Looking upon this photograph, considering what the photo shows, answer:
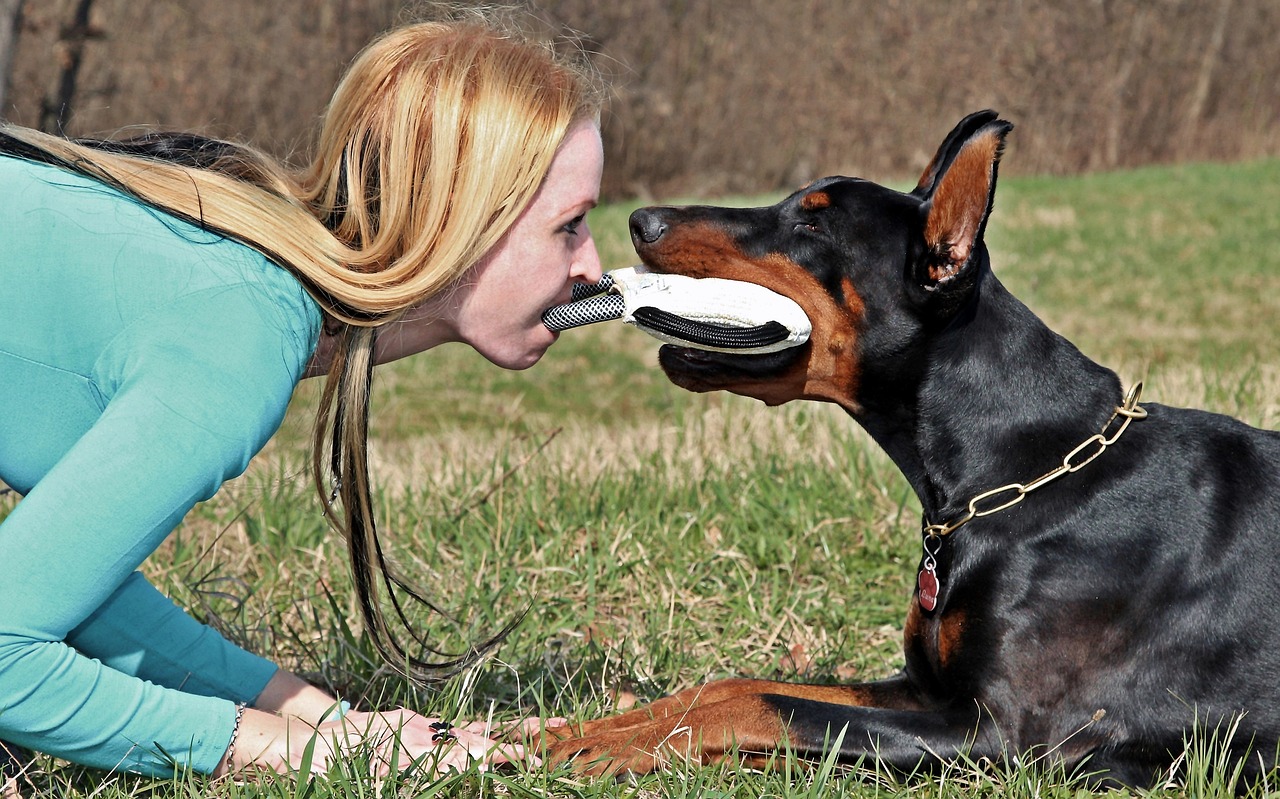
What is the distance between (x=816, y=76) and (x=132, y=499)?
621 inches

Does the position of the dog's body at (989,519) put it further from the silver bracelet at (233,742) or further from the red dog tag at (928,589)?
the silver bracelet at (233,742)

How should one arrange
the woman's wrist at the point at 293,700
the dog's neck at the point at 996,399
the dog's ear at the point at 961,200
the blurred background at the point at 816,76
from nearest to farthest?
the dog's ear at the point at 961,200, the dog's neck at the point at 996,399, the woman's wrist at the point at 293,700, the blurred background at the point at 816,76

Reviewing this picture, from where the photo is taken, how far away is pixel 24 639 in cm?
224

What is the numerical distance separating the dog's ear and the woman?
77 cm

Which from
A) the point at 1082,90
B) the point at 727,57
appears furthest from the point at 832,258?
the point at 1082,90

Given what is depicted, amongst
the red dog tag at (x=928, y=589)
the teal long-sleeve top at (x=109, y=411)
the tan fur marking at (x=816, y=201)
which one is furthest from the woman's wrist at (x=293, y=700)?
the tan fur marking at (x=816, y=201)

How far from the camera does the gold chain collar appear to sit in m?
3.00

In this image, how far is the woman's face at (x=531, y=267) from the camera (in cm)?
287

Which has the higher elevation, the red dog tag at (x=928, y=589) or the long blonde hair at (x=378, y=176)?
the long blonde hair at (x=378, y=176)

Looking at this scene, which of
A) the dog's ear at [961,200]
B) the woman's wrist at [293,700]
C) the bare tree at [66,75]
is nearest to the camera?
the dog's ear at [961,200]

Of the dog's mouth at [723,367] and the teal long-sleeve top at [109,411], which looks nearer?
the teal long-sleeve top at [109,411]

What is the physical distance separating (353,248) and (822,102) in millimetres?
15146

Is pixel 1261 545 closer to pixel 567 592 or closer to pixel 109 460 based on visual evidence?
pixel 567 592

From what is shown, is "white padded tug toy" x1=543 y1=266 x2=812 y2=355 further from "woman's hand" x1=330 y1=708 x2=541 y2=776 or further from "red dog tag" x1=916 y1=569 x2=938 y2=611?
"woman's hand" x1=330 y1=708 x2=541 y2=776
